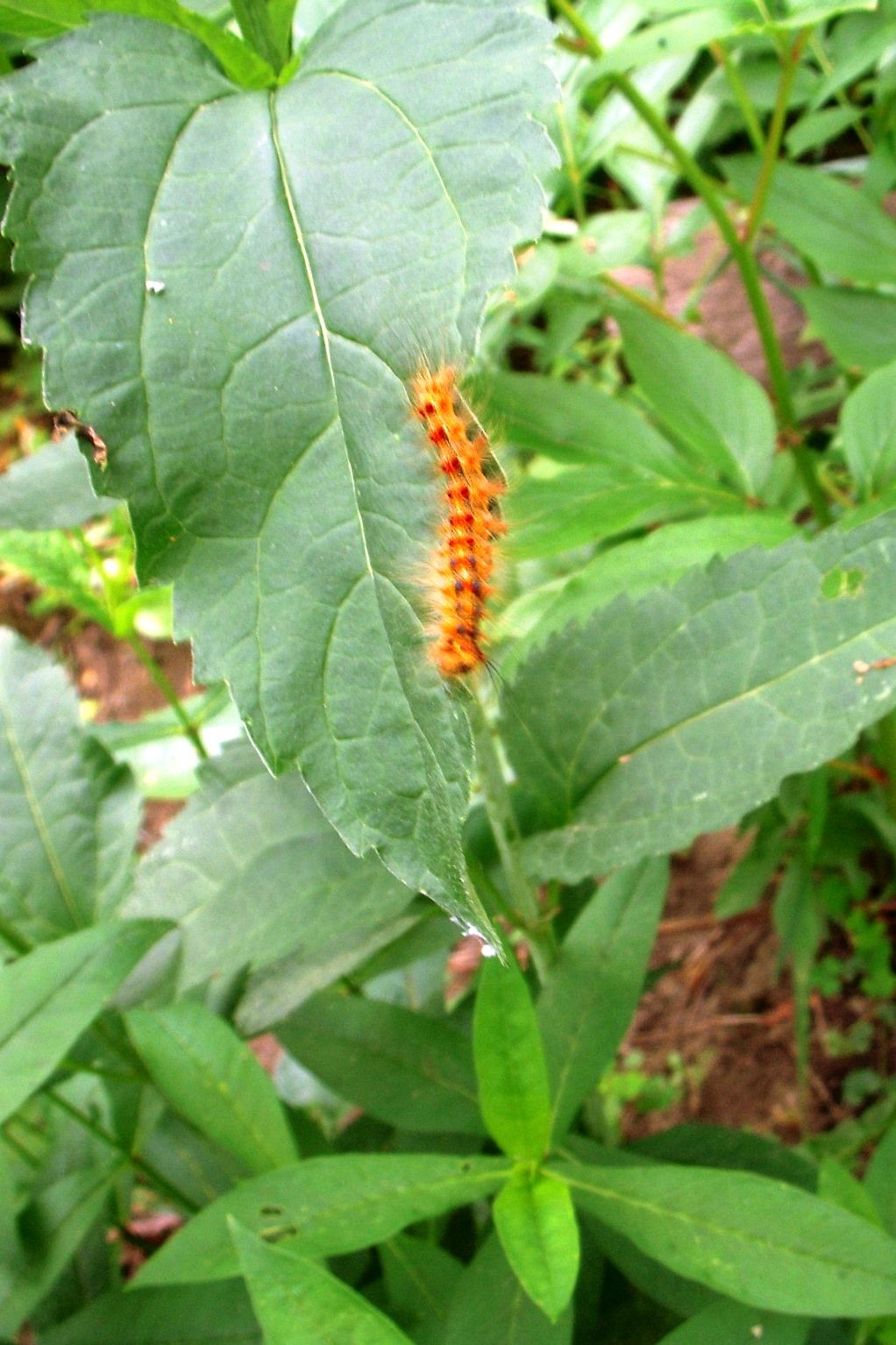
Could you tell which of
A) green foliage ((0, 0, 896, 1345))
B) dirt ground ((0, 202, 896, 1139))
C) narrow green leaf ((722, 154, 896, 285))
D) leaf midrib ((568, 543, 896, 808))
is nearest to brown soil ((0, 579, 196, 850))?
dirt ground ((0, 202, 896, 1139))

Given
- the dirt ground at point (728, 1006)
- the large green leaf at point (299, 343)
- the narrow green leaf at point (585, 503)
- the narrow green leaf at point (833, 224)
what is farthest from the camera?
the dirt ground at point (728, 1006)

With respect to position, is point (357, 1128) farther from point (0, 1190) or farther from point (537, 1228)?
point (537, 1228)

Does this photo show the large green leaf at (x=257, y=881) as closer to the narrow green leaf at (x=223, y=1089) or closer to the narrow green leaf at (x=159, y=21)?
the narrow green leaf at (x=223, y=1089)

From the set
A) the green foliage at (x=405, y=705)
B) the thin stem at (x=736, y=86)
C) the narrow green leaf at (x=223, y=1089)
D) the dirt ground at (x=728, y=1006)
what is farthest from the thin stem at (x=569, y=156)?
the narrow green leaf at (x=223, y=1089)

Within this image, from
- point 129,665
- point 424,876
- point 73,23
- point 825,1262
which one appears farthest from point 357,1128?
point 129,665

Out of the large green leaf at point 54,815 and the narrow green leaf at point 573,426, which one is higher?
the narrow green leaf at point 573,426

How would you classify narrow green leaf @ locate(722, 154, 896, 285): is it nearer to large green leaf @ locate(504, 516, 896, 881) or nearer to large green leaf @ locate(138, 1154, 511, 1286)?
large green leaf @ locate(504, 516, 896, 881)

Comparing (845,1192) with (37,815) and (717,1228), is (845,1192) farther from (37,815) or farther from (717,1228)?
(37,815)
